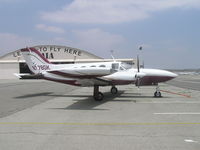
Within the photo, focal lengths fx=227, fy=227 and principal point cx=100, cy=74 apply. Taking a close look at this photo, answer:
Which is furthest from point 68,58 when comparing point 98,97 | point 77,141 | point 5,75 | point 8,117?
point 77,141

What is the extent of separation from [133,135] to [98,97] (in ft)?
24.1

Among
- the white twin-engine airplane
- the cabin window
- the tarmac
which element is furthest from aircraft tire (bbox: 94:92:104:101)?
the tarmac

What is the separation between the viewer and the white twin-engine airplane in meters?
11.5

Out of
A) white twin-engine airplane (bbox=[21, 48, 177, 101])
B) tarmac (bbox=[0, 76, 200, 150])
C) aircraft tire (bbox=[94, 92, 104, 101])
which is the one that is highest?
white twin-engine airplane (bbox=[21, 48, 177, 101])

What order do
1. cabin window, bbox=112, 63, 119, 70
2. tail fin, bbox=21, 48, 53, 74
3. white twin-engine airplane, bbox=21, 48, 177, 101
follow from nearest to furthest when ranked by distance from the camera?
white twin-engine airplane, bbox=21, 48, 177, 101 < cabin window, bbox=112, 63, 119, 70 < tail fin, bbox=21, 48, 53, 74

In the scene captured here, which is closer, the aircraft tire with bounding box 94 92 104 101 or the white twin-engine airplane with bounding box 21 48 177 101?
the white twin-engine airplane with bounding box 21 48 177 101

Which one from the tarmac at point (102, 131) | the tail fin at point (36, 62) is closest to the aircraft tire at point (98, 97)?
the tarmac at point (102, 131)

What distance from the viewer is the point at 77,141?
5578 millimetres

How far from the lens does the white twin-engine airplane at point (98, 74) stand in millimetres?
11508

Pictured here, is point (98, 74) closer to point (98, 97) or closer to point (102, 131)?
point (98, 97)

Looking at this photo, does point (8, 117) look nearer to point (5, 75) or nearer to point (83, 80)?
point (83, 80)

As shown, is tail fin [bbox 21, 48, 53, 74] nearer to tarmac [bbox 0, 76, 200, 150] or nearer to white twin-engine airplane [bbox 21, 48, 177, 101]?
white twin-engine airplane [bbox 21, 48, 177, 101]

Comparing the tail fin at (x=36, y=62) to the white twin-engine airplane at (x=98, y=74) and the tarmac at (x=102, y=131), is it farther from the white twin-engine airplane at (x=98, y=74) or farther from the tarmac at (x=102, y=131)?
the tarmac at (x=102, y=131)

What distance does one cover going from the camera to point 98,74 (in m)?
11.5
